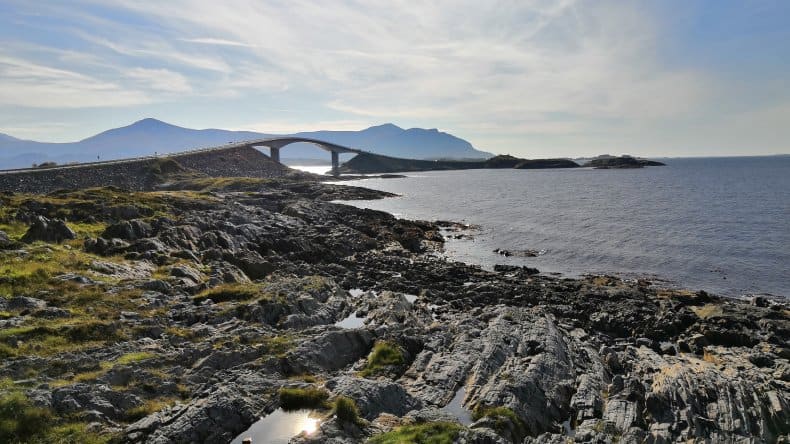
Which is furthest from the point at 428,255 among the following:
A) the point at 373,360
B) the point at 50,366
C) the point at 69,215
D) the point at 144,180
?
the point at 144,180

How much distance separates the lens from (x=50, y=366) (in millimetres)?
21828

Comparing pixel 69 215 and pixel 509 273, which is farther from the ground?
pixel 69 215

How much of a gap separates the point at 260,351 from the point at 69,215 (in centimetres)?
4170

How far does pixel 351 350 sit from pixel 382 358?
91.8 inches

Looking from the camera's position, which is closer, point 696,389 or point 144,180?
point 696,389

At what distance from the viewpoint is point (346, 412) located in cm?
1952

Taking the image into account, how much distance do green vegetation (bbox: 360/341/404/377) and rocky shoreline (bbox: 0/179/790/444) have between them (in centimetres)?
12

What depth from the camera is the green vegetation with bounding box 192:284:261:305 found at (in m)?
34.5

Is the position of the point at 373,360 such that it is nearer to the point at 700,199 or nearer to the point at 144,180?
the point at 144,180

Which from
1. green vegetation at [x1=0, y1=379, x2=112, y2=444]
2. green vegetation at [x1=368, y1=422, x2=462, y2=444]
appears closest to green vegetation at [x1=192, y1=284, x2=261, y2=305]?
green vegetation at [x1=0, y1=379, x2=112, y2=444]

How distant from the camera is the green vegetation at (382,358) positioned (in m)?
25.8

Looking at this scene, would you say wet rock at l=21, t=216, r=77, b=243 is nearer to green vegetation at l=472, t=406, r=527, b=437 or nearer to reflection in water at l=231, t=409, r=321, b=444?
reflection in water at l=231, t=409, r=321, b=444

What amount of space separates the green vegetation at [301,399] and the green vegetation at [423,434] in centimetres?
374

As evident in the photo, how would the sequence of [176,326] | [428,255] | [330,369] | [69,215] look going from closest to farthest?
[330,369] < [176,326] < [69,215] < [428,255]
